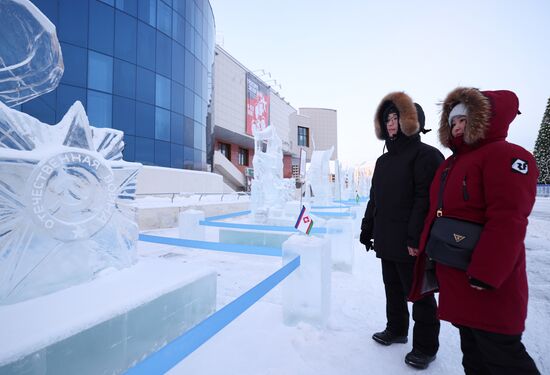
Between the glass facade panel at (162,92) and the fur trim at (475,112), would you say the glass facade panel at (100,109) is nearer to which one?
the glass facade panel at (162,92)

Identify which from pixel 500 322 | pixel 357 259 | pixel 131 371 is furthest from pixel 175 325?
pixel 357 259

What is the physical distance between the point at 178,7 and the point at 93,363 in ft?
67.6

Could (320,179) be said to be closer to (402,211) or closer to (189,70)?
(402,211)

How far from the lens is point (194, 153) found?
1897 centimetres

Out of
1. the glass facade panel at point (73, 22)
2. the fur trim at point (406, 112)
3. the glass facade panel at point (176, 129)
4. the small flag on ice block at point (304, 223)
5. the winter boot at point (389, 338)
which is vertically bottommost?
the winter boot at point (389, 338)

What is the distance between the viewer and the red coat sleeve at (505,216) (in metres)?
1.38

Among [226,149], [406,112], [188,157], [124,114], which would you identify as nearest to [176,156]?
[188,157]

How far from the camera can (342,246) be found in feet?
15.7

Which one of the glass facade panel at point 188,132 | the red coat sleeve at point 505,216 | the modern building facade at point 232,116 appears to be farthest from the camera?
the modern building facade at point 232,116

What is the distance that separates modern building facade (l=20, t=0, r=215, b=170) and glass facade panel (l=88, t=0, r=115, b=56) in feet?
0.14

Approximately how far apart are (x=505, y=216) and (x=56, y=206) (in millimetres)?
3087

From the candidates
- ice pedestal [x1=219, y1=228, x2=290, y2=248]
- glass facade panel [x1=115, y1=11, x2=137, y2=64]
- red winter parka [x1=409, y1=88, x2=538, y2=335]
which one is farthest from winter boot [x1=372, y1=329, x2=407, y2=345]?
glass facade panel [x1=115, y1=11, x2=137, y2=64]

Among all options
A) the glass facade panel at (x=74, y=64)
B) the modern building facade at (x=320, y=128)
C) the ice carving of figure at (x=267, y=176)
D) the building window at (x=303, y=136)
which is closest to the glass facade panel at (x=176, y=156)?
the glass facade panel at (x=74, y=64)

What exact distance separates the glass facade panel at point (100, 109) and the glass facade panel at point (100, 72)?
34 cm
